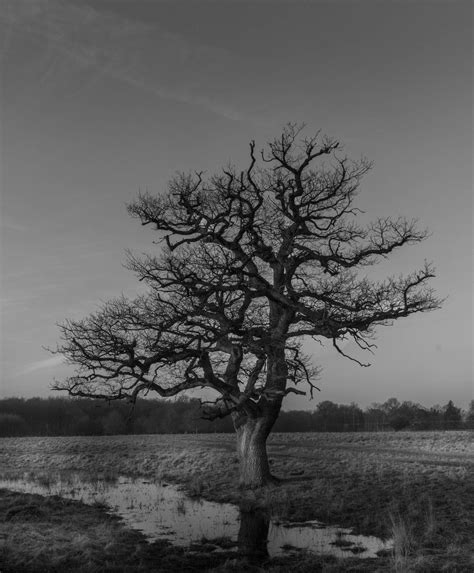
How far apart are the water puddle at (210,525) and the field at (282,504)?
0.68 m

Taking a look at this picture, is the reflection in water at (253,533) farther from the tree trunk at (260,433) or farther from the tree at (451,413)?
the tree at (451,413)

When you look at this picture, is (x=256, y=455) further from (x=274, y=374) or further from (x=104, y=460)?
(x=104, y=460)

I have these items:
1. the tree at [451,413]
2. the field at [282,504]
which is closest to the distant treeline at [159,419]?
the tree at [451,413]

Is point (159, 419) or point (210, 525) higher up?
point (159, 419)

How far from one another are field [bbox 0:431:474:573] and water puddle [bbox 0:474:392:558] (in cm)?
68

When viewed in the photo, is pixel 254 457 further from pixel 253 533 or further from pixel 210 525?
pixel 253 533

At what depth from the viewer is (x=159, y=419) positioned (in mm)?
85812

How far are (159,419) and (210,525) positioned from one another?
7325cm

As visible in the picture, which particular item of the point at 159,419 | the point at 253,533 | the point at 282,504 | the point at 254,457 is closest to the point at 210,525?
the point at 253,533

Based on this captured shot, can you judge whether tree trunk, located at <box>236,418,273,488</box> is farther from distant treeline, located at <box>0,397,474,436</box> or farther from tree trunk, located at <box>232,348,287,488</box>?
distant treeline, located at <box>0,397,474,436</box>

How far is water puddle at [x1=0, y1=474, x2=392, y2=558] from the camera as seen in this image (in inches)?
495

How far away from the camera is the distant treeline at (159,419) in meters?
76.6

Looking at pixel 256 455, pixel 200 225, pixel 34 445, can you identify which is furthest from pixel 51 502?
pixel 34 445

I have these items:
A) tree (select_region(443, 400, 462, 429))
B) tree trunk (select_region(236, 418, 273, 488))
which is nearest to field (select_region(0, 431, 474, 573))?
→ tree trunk (select_region(236, 418, 273, 488))
